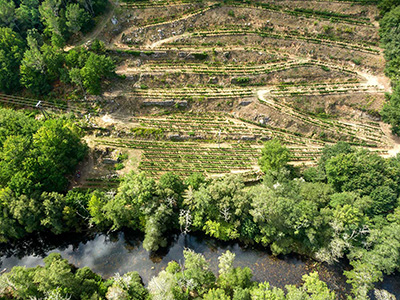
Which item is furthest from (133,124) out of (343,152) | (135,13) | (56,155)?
(343,152)

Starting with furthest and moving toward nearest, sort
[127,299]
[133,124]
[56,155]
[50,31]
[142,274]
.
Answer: [50,31] < [133,124] < [56,155] < [142,274] < [127,299]

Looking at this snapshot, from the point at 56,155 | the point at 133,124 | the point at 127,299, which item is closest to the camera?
the point at 127,299

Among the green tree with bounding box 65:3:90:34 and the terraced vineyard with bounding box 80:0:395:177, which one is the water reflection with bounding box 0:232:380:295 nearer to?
the terraced vineyard with bounding box 80:0:395:177

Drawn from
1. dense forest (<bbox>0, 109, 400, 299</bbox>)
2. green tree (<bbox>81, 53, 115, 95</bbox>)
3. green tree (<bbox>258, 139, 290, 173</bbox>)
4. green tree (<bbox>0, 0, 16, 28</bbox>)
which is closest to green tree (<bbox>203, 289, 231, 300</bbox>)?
dense forest (<bbox>0, 109, 400, 299</bbox>)

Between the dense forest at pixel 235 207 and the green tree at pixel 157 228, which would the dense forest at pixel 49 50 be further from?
the green tree at pixel 157 228

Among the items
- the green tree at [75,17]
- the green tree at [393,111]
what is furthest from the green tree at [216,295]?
the green tree at [75,17]

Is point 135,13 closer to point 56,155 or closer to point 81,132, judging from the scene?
point 81,132
